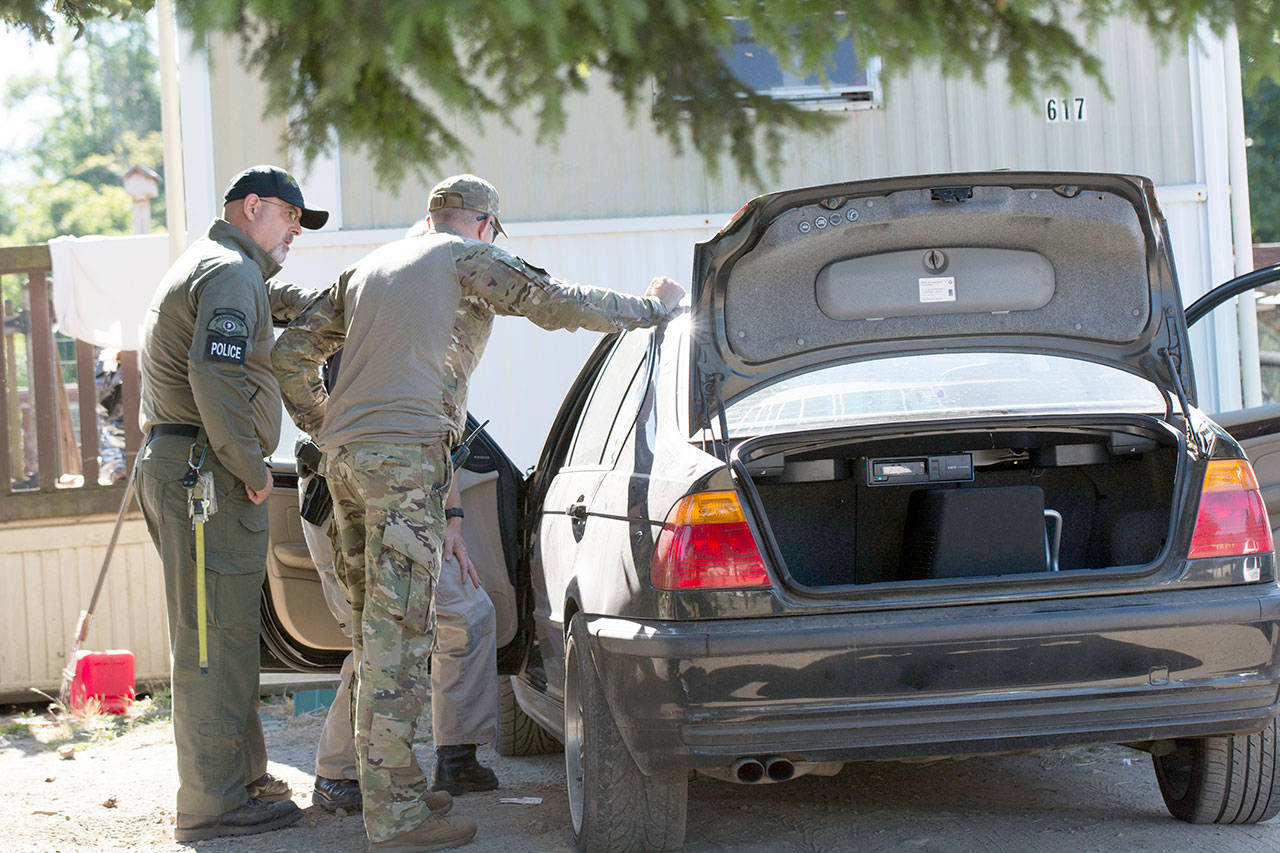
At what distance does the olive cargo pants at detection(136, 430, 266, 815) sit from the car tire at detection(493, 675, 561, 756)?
4.01 ft

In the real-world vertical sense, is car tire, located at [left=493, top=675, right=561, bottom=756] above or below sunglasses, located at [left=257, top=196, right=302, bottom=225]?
below

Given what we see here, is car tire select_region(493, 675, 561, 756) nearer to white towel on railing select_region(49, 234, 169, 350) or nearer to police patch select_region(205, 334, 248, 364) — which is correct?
police patch select_region(205, 334, 248, 364)

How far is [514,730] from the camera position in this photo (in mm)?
5547

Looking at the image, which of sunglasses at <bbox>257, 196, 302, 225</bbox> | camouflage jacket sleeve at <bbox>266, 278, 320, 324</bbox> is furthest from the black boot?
sunglasses at <bbox>257, 196, 302, 225</bbox>

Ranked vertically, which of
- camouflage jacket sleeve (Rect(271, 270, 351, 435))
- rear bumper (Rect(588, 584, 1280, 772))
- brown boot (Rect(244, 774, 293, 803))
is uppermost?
camouflage jacket sleeve (Rect(271, 270, 351, 435))

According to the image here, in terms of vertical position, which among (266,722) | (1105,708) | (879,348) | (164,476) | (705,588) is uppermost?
(879,348)

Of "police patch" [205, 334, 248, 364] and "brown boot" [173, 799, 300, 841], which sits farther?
"brown boot" [173, 799, 300, 841]

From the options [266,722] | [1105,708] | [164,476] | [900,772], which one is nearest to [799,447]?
[1105,708]

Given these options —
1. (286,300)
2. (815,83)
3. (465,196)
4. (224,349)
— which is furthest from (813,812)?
(815,83)

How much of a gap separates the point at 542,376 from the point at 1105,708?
5.02 metres

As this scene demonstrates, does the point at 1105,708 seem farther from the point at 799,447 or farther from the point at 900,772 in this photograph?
the point at 900,772

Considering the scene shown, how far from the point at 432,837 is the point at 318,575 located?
126 centimetres

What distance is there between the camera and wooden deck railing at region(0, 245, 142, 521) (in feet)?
26.7

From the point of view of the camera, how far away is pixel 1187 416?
12.1ft
